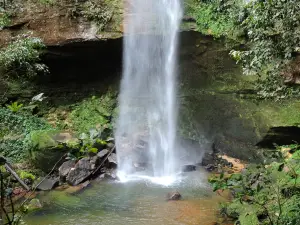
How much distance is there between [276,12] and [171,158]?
6245 millimetres

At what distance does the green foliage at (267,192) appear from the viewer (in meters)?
3.40

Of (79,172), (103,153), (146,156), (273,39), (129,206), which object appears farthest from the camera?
(146,156)

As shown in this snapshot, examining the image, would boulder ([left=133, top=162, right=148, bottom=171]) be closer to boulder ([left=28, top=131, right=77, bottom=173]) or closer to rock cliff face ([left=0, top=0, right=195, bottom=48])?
boulder ([left=28, top=131, right=77, bottom=173])

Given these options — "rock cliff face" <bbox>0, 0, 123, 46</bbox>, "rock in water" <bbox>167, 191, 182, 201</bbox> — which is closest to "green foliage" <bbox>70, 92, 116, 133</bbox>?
"rock cliff face" <bbox>0, 0, 123, 46</bbox>

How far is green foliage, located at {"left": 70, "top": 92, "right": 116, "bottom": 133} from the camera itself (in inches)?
436

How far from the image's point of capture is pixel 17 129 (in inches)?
388

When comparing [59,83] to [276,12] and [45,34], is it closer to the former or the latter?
[45,34]

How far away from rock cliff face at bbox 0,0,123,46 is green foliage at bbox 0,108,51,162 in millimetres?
2387

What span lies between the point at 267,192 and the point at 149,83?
7751mm

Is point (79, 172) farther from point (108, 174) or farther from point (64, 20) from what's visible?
point (64, 20)

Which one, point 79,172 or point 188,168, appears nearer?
point 79,172

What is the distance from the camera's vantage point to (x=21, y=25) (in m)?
10.3

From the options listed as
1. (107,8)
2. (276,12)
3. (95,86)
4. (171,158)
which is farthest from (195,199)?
(107,8)

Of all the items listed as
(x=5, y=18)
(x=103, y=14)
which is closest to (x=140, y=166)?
(x=103, y=14)
